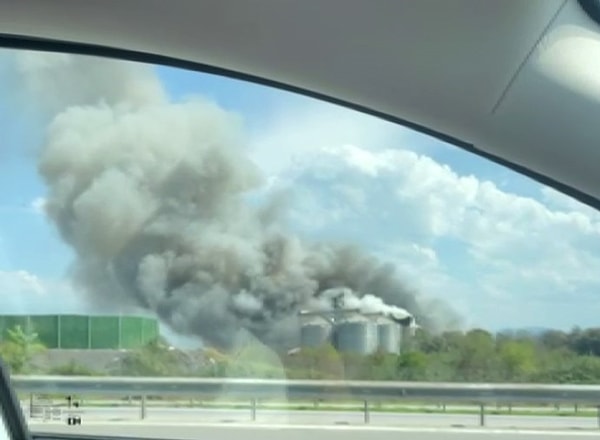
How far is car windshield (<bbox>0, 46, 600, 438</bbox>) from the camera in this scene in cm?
373

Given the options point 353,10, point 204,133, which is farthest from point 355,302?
point 353,10

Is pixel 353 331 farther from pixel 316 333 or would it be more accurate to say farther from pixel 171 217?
pixel 171 217

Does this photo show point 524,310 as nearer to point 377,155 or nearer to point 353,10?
point 377,155

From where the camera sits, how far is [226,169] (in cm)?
405

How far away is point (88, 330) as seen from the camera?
4.35m

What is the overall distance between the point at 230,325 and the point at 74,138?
44.8 inches

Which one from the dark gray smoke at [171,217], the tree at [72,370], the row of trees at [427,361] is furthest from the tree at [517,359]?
the tree at [72,370]

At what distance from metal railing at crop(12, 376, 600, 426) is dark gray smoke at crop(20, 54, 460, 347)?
0.24 metres

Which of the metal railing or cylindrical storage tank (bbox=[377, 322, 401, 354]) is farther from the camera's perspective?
cylindrical storage tank (bbox=[377, 322, 401, 354])

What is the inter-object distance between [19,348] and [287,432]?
1.46 m

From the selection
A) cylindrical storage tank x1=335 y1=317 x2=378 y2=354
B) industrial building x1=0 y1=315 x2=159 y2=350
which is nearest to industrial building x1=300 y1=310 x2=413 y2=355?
cylindrical storage tank x1=335 y1=317 x2=378 y2=354

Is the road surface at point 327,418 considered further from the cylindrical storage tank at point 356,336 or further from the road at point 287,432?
the cylindrical storage tank at point 356,336

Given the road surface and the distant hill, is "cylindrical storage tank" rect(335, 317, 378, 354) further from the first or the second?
the distant hill

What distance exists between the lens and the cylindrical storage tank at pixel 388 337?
3.90 metres
